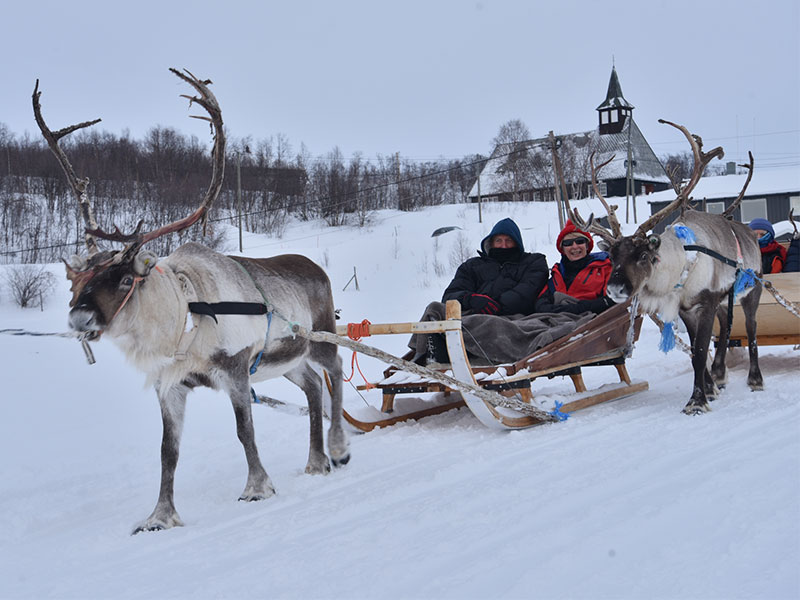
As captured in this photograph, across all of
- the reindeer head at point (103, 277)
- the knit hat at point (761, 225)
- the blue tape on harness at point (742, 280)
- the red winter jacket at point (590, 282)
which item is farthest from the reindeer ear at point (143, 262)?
the knit hat at point (761, 225)

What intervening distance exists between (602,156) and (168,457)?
5252 cm

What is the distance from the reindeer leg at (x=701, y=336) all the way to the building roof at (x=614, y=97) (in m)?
54.6

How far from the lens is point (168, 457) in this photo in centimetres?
405

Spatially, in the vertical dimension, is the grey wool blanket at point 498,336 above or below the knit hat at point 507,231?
below

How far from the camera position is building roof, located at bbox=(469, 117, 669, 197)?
50.4 m

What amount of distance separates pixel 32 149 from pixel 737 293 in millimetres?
41495

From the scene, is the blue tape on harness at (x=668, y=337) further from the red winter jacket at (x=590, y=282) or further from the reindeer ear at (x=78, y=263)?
Answer: the reindeer ear at (x=78, y=263)

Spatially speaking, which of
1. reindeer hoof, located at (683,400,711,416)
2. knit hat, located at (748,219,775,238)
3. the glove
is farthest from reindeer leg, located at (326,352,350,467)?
knit hat, located at (748,219,775,238)

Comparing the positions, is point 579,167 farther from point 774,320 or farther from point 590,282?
point 590,282

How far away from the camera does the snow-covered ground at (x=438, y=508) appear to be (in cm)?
267

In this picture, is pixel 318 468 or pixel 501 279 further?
pixel 501 279

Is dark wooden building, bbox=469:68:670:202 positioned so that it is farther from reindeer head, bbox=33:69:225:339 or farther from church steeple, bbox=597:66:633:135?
reindeer head, bbox=33:69:225:339

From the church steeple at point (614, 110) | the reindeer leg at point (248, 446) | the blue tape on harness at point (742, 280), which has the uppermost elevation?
the church steeple at point (614, 110)

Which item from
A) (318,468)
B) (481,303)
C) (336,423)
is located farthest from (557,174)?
(318,468)
